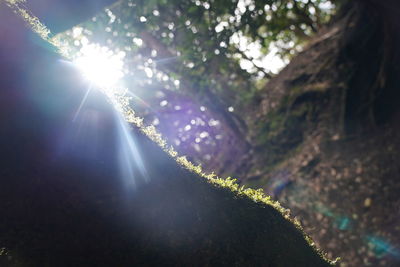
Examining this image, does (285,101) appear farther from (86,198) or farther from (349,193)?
(86,198)

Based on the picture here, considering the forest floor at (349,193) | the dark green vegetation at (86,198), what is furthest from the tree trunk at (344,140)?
the dark green vegetation at (86,198)

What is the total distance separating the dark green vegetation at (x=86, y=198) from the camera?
1460mm

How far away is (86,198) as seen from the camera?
1508mm

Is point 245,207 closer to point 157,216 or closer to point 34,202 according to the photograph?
point 157,216

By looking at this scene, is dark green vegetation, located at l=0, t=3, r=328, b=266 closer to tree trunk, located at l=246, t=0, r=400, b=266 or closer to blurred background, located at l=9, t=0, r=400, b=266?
blurred background, located at l=9, t=0, r=400, b=266

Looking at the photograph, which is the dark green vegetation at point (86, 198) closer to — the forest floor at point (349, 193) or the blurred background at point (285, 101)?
the blurred background at point (285, 101)

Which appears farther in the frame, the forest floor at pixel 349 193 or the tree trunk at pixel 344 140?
the tree trunk at pixel 344 140

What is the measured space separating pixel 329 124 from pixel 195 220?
333 inches

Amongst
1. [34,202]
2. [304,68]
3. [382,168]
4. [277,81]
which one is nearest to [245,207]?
[34,202]

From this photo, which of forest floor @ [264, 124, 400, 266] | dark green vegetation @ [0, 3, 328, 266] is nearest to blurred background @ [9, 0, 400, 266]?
forest floor @ [264, 124, 400, 266]

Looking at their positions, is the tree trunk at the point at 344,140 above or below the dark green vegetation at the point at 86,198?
above

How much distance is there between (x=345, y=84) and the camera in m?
9.14

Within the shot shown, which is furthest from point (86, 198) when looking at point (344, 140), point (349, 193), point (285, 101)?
point (285, 101)

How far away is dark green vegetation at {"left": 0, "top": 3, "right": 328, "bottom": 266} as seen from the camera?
146 cm
